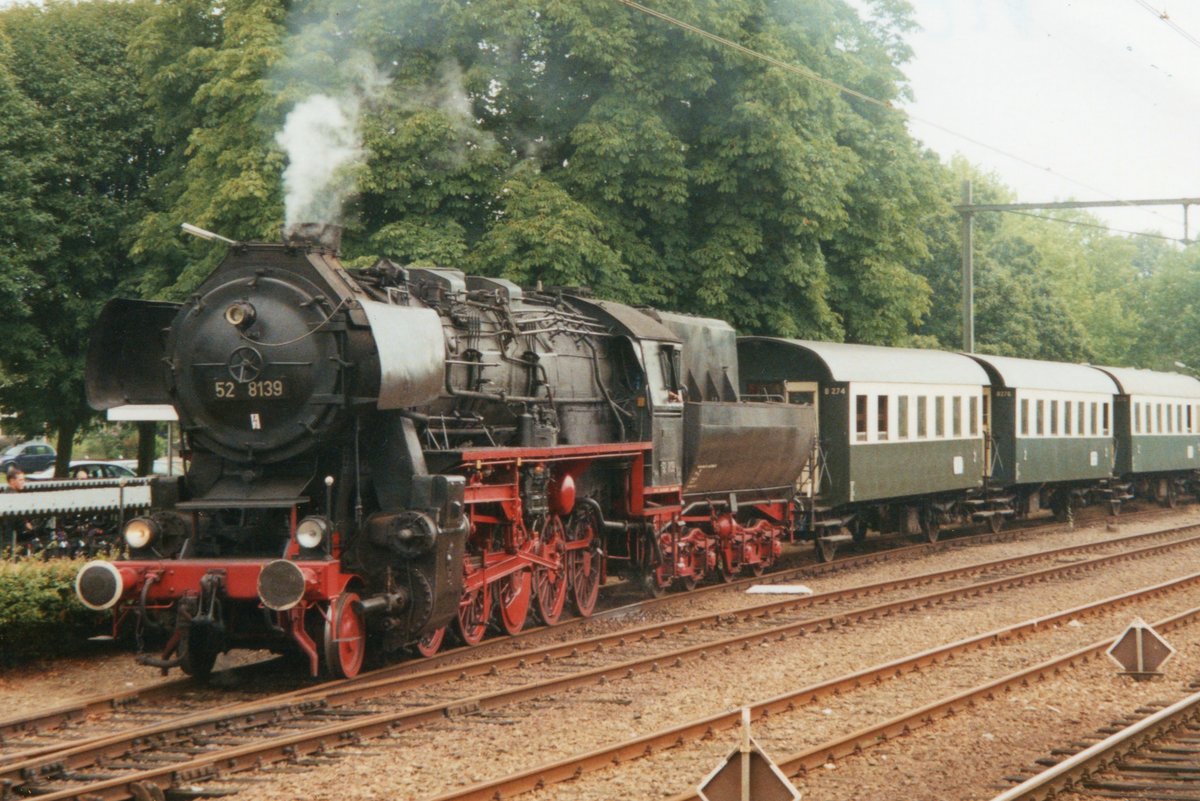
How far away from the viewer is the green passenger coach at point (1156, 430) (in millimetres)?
31141

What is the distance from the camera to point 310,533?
10.3 metres

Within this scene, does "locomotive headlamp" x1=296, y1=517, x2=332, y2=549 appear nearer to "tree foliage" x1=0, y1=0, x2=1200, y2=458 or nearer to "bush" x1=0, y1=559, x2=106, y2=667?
"bush" x1=0, y1=559, x2=106, y2=667

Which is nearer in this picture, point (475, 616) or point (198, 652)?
point (198, 652)

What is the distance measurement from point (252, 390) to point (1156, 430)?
27.3 m

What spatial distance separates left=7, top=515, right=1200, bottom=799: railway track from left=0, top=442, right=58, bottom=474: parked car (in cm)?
3827

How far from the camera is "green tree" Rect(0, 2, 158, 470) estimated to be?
84.9ft

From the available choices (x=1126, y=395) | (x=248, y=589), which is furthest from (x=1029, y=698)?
(x=1126, y=395)

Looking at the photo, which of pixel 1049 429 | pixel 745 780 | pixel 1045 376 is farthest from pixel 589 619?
pixel 1045 376

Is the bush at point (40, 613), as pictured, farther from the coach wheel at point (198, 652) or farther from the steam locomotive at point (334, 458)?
the coach wheel at point (198, 652)

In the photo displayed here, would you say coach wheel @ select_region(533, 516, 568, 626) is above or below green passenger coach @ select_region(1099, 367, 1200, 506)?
below

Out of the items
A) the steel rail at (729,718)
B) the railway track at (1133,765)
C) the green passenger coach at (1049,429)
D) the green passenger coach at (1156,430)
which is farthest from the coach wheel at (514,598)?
the green passenger coach at (1156,430)

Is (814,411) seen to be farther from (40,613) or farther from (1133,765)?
(1133,765)

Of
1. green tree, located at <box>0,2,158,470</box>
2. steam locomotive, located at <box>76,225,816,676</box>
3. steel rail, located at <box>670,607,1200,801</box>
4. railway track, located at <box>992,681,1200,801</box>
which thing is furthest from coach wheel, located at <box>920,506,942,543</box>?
green tree, located at <box>0,2,158,470</box>

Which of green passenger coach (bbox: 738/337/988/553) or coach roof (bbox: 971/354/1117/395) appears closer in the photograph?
green passenger coach (bbox: 738/337/988/553)
